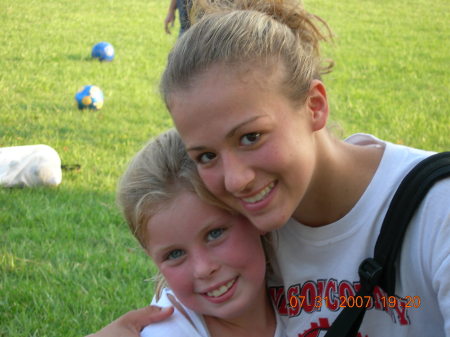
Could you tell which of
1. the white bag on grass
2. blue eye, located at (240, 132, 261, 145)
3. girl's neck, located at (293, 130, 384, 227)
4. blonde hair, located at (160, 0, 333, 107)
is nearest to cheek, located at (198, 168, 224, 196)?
blue eye, located at (240, 132, 261, 145)

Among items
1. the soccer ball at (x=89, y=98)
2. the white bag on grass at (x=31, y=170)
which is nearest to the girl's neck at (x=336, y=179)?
the white bag on grass at (x=31, y=170)

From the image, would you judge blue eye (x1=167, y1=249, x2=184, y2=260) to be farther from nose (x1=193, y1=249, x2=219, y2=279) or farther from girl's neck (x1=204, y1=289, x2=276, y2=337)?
girl's neck (x1=204, y1=289, x2=276, y2=337)

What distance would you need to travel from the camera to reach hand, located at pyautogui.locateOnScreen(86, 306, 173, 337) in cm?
224

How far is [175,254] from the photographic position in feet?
7.21

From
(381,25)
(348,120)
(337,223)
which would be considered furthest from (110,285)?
(381,25)

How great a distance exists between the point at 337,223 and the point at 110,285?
6.33 feet

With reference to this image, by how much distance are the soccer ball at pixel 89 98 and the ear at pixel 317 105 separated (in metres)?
5.32

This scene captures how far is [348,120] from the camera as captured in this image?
699 centimetres

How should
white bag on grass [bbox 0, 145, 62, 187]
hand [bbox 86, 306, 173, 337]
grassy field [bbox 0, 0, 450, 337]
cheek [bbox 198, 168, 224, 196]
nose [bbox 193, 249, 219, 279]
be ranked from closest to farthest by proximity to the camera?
cheek [bbox 198, 168, 224, 196] → nose [bbox 193, 249, 219, 279] → hand [bbox 86, 306, 173, 337] → grassy field [bbox 0, 0, 450, 337] → white bag on grass [bbox 0, 145, 62, 187]

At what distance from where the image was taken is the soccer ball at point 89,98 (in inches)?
280

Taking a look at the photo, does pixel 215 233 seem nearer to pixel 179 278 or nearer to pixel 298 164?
pixel 179 278

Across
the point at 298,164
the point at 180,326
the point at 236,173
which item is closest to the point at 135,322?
the point at 180,326

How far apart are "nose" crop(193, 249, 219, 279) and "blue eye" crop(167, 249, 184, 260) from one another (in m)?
0.06
